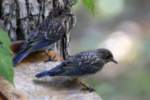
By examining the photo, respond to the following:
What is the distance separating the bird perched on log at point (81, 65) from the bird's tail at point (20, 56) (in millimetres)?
265

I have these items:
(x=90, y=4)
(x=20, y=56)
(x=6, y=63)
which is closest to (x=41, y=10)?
(x=20, y=56)

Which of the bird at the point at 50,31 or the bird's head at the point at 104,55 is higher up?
the bird at the point at 50,31

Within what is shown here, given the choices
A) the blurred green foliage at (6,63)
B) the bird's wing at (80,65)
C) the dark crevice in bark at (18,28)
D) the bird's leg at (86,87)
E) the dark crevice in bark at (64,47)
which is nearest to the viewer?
the blurred green foliage at (6,63)

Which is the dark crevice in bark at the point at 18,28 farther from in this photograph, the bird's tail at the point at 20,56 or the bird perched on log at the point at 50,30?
the bird's tail at the point at 20,56

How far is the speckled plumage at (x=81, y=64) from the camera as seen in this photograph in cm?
530

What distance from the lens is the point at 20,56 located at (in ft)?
18.1

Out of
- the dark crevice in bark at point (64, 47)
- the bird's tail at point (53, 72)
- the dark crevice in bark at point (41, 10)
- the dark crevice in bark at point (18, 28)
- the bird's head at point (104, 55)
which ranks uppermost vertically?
the dark crevice in bark at point (41, 10)

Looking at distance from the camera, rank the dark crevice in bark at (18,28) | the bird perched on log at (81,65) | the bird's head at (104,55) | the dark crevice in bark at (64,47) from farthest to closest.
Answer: the dark crevice in bark at (64,47) → the dark crevice in bark at (18,28) → the bird's head at (104,55) → the bird perched on log at (81,65)

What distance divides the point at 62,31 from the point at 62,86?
135cm

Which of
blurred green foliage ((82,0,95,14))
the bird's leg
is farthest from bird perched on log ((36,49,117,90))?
blurred green foliage ((82,0,95,14))

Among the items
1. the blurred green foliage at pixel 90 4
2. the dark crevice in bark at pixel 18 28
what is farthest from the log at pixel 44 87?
the dark crevice in bark at pixel 18 28

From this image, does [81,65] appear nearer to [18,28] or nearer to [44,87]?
[44,87]

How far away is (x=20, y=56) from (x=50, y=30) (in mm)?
1076

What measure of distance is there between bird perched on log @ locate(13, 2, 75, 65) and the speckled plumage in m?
0.39
